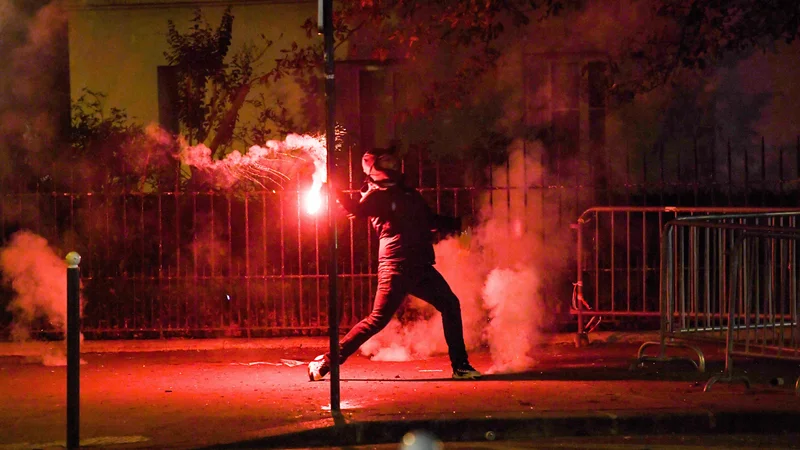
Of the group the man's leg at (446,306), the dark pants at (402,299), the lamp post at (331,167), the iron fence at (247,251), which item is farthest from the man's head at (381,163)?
the iron fence at (247,251)

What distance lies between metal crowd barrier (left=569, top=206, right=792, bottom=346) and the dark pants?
2249 millimetres

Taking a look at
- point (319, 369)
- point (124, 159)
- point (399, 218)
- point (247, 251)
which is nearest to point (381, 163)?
point (399, 218)

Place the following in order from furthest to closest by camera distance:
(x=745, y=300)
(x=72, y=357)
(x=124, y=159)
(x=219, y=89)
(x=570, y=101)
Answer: (x=570, y=101) < (x=219, y=89) < (x=124, y=159) < (x=745, y=300) < (x=72, y=357)

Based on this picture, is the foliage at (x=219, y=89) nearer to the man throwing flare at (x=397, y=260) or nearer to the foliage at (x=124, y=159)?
the foliage at (x=124, y=159)

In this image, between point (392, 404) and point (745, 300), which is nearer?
point (392, 404)

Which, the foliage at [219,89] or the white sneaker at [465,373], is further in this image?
the foliage at [219,89]

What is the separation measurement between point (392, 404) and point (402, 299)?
3.87ft

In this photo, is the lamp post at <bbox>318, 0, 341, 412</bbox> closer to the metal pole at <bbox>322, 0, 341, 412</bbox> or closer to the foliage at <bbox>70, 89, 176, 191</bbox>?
the metal pole at <bbox>322, 0, 341, 412</bbox>

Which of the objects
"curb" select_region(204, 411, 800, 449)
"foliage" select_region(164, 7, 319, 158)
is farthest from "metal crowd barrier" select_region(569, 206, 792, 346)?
"foliage" select_region(164, 7, 319, 158)

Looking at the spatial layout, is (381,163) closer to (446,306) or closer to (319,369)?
(446,306)

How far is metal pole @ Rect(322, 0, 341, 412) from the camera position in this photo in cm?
700

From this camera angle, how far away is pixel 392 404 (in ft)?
24.6

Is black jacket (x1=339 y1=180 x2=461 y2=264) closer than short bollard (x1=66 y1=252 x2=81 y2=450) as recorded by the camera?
No

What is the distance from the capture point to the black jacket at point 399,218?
8.41 m
